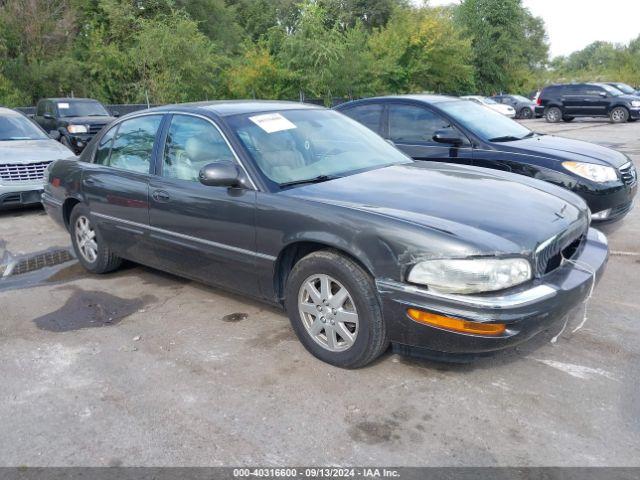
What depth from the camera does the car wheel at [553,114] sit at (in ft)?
85.8

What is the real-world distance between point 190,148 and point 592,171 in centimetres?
395

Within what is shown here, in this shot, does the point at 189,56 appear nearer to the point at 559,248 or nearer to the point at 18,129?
the point at 18,129

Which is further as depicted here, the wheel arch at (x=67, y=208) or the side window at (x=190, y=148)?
the wheel arch at (x=67, y=208)

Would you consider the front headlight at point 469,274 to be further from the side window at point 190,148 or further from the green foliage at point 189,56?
the green foliage at point 189,56

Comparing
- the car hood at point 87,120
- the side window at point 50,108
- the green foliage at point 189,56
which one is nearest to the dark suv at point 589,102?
the green foliage at point 189,56

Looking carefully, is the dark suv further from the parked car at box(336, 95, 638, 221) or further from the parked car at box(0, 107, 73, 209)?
the parked car at box(0, 107, 73, 209)

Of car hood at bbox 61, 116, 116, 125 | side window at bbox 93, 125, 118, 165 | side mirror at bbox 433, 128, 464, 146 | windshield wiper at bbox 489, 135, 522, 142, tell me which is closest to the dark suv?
car hood at bbox 61, 116, 116, 125

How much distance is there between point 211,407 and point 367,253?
1175 millimetres

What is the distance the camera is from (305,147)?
426cm

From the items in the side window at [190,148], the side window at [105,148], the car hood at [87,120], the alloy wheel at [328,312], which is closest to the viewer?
the alloy wheel at [328,312]

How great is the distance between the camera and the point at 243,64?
27.4 meters

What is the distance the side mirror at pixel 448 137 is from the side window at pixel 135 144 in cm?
308

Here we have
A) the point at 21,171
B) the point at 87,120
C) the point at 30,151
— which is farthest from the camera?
the point at 87,120

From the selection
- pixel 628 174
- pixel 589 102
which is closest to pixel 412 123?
pixel 628 174
